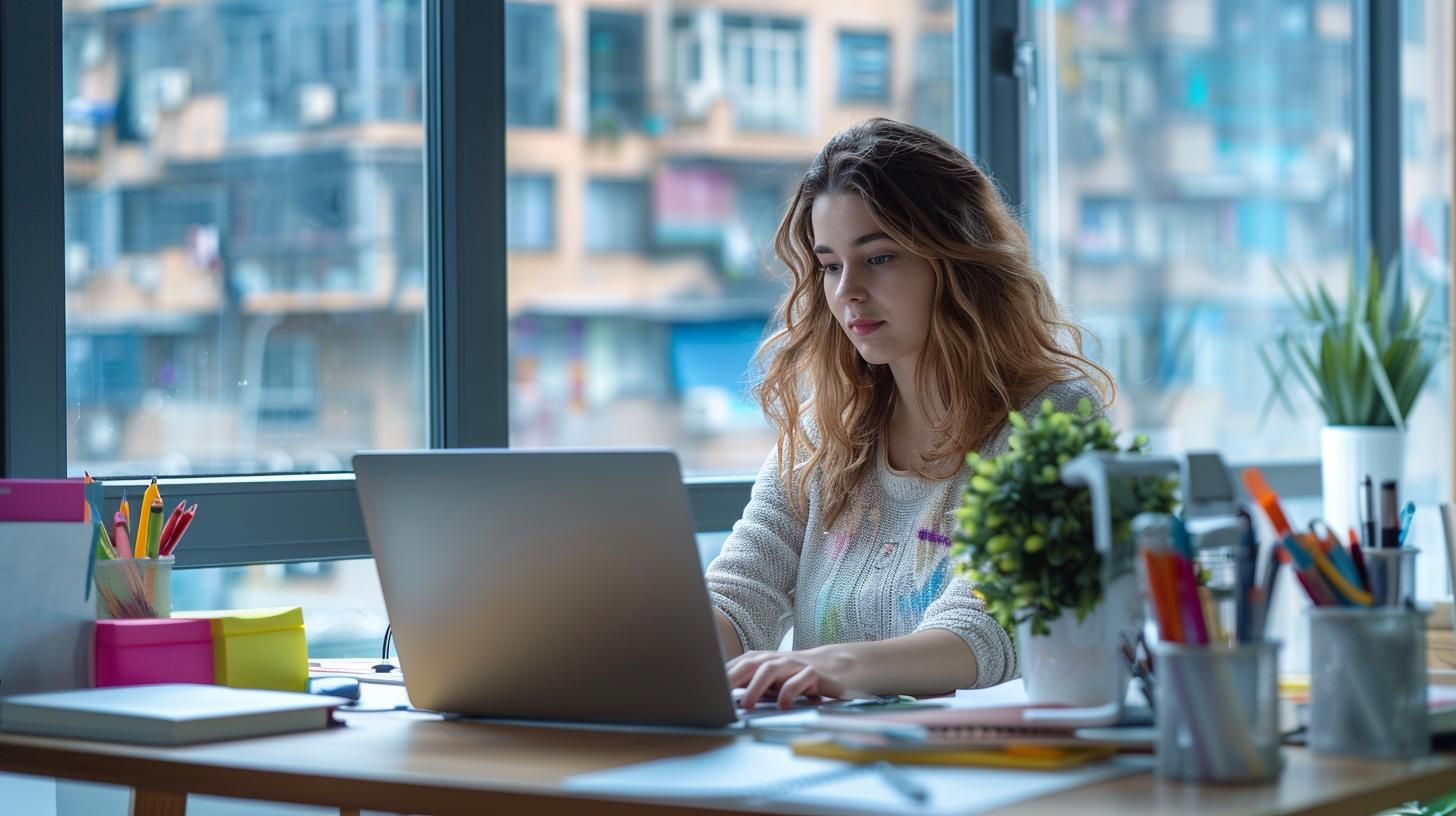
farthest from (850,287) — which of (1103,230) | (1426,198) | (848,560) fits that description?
(1426,198)

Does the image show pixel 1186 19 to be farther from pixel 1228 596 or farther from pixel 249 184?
pixel 1228 596

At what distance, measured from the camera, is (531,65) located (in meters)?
3.27

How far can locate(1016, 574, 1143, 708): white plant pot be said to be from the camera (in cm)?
125

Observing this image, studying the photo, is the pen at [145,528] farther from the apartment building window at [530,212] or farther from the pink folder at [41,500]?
the apartment building window at [530,212]

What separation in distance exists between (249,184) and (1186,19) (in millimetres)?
2637

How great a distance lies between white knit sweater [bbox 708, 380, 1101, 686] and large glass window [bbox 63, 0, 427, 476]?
2.05ft

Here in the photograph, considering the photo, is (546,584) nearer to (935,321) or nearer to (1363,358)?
(935,321)

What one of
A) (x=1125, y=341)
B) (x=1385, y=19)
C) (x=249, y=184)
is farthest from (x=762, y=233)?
(x=249, y=184)

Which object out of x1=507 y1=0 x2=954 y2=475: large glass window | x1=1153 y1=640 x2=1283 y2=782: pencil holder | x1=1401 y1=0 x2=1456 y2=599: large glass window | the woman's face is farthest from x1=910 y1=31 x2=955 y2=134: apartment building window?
x1=1153 y1=640 x2=1283 y2=782: pencil holder

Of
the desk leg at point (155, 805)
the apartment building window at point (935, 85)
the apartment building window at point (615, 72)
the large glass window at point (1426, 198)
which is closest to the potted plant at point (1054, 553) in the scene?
the desk leg at point (155, 805)

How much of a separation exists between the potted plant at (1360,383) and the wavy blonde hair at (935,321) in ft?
5.09

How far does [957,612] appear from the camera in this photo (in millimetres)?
1658

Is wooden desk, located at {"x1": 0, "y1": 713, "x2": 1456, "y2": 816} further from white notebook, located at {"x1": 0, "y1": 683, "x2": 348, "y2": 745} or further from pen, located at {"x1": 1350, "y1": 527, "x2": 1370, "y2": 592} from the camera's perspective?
pen, located at {"x1": 1350, "y1": 527, "x2": 1370, "y2": 592}

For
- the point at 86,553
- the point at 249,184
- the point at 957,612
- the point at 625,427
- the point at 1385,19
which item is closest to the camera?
the point at 86,553
